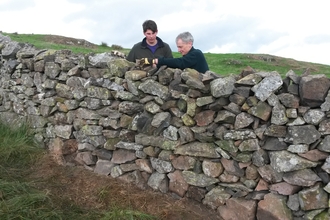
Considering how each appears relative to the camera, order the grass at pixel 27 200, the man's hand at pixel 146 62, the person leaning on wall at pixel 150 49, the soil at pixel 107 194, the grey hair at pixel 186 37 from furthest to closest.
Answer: the person leaning on wall at pixel 150 49
the man's hand at pixel 146 62
the grey hair at pixel 186 37
the soil at pixel 107 194
the grass at pixel 27 200

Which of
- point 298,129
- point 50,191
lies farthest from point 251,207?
point 50,191

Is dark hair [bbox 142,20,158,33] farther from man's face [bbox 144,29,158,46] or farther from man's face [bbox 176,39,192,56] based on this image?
man's face [bbox 176,39,192,56]

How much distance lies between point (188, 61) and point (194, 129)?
3.67 feet

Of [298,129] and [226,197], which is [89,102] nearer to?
[226,197]

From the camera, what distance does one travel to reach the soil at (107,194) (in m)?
5.27

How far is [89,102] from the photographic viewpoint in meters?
6.45

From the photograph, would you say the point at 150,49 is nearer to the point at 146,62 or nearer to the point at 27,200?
the point at 146,62

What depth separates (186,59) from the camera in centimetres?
566

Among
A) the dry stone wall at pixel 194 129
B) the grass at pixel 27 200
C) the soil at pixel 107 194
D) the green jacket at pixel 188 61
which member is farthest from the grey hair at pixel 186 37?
the grass at pixel 27 200

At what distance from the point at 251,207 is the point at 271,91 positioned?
156cm

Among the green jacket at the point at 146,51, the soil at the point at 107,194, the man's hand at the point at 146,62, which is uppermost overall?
the green jacket at the point at 146,51

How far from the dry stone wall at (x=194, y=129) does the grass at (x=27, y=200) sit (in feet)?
2.33

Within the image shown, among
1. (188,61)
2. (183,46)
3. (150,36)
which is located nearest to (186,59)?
(188,61)

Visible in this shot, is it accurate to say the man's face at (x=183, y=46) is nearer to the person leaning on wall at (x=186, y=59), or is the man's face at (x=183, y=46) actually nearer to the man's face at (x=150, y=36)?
the person leaning on wall at (x=186, y=59)
